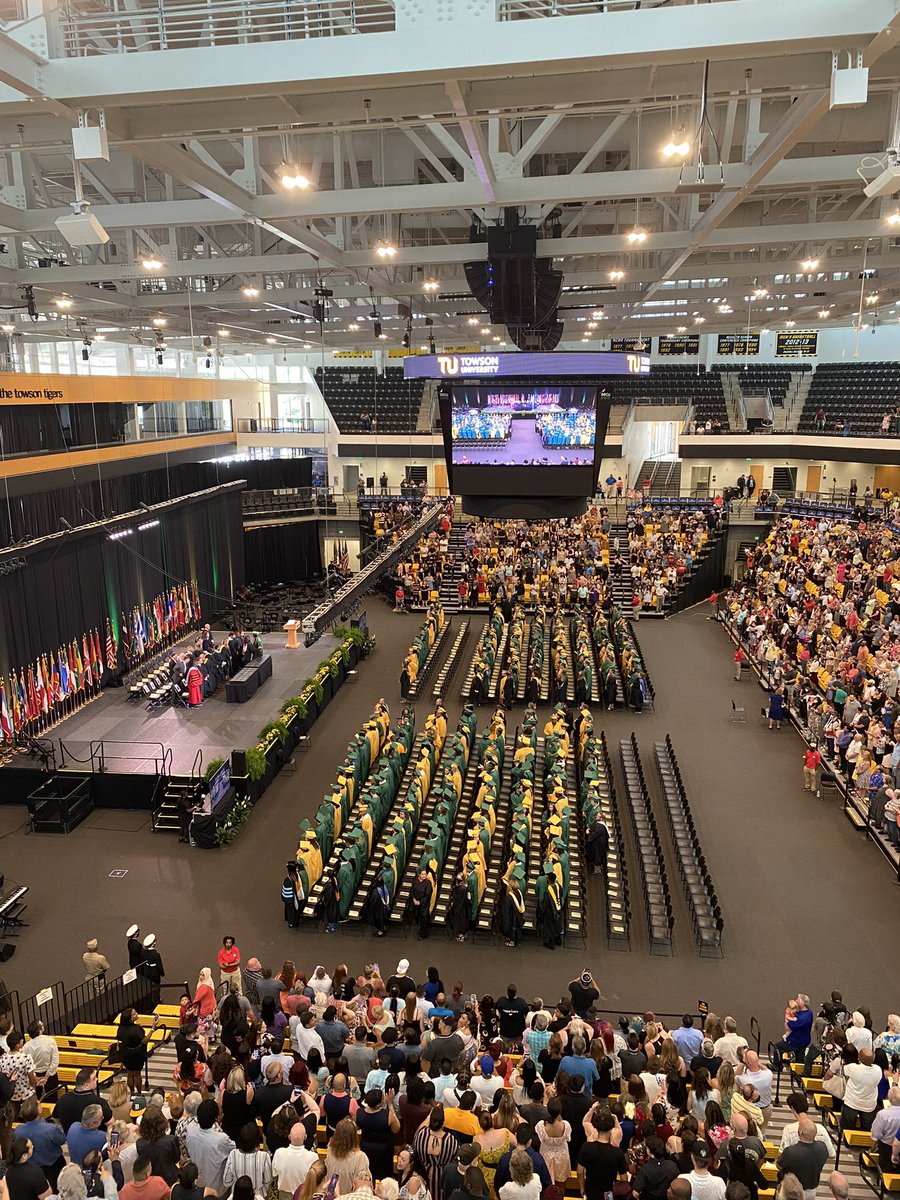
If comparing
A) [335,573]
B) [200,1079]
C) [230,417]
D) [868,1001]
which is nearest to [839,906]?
[868,1001]

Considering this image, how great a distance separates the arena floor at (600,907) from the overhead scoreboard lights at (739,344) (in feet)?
88.7

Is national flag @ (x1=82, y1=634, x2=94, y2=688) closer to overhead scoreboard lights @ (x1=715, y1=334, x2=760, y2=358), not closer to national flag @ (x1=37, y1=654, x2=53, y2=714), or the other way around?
national flag @ (x1=37, y1=654, x2=53, y2=714)

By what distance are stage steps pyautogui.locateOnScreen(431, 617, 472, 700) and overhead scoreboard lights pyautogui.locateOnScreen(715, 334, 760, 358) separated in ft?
71.6

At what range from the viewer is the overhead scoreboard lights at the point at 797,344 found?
1476 inches

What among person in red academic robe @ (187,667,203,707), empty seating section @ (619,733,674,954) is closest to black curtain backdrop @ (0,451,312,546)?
person in red academic robe @ (187,667,203,707)

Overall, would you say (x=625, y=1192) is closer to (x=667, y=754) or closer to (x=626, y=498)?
(x=667, y=754)

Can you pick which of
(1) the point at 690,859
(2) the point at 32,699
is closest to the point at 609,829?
(1) the point at 690,859

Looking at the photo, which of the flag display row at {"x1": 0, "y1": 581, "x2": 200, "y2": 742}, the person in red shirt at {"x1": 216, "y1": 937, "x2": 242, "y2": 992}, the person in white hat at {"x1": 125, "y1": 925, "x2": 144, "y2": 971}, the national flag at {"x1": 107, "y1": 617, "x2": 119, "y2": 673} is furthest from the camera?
the national flag at {"x1": 107, "y1": 617, "x2": 119, "y2": 673}

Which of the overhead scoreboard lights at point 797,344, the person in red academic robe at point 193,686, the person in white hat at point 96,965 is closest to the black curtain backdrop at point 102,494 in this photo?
the person in red academic robe at point 193,686

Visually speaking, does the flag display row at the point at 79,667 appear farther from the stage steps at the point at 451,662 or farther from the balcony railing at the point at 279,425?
the balcony railing at the point at 279,425

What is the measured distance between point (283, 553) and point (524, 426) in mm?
22470

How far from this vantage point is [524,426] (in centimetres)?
1274

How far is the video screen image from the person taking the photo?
12.7m

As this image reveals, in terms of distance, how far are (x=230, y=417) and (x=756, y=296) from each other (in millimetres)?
19000
